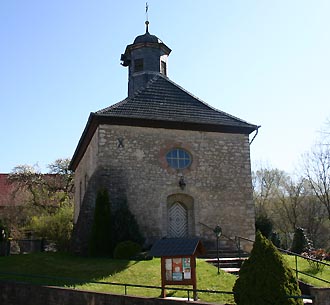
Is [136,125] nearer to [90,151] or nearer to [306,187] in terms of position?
[90,151]

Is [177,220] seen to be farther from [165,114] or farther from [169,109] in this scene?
[169,109]

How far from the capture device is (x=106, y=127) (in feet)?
63.1

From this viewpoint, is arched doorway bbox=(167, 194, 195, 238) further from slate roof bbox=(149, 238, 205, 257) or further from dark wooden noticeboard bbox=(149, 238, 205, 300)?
dark wooden noticeboard bbox=(149, 238, 205, 300)

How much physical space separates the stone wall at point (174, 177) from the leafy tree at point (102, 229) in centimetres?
70

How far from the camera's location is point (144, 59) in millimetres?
24234

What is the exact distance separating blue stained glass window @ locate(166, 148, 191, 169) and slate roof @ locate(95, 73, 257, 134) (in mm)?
1341

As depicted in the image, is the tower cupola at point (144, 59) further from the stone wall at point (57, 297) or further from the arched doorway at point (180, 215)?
the stone wall at point (57, 297)

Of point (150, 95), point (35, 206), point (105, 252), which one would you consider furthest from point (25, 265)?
point (35, 206)

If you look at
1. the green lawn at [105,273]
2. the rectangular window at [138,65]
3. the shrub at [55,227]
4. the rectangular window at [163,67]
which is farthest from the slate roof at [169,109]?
the shrub at [55,227]

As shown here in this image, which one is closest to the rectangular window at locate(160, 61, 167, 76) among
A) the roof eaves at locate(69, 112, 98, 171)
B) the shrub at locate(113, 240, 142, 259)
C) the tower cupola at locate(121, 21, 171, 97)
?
the tower cupola at locate(121, 21, 171, 97)

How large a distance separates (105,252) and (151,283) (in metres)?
4.96

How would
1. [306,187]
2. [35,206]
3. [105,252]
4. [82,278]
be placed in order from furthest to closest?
1. [306,187]
2. [35,206]
3. [105,252]
4. [82,278]

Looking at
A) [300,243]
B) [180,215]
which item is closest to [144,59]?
[180,215]

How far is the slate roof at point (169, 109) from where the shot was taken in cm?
1969
